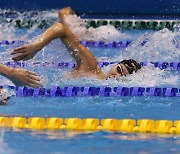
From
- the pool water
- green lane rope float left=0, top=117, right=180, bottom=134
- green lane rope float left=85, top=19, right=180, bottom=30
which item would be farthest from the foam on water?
green lane rope float left=0, top=117, right=180, bottom=134

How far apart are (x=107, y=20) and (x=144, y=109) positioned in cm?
628

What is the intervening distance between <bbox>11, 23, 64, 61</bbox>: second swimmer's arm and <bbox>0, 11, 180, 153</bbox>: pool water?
1.41ft

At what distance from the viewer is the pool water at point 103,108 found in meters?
3.81

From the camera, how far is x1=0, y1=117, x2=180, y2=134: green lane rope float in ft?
13.7

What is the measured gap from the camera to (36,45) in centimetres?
534

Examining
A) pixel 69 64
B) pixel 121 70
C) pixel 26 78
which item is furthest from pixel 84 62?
pixel 26 78

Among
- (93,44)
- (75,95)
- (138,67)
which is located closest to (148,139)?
(75,95)

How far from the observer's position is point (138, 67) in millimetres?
6082

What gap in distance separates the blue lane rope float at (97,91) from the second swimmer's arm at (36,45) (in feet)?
1.29

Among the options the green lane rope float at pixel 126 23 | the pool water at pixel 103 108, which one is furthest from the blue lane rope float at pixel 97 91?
the green lane rope float at pixel 126 23

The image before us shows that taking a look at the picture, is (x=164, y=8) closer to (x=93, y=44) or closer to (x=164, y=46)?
(x=93, y=44)

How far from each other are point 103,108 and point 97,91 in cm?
53

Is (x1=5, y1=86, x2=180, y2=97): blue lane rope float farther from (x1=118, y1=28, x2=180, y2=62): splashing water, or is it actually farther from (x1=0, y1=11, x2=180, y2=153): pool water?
(x1=118, y1=28, x2=180, y2=62): splashing water

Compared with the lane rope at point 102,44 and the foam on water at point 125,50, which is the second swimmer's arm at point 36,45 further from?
the lane rope at point 102,44
